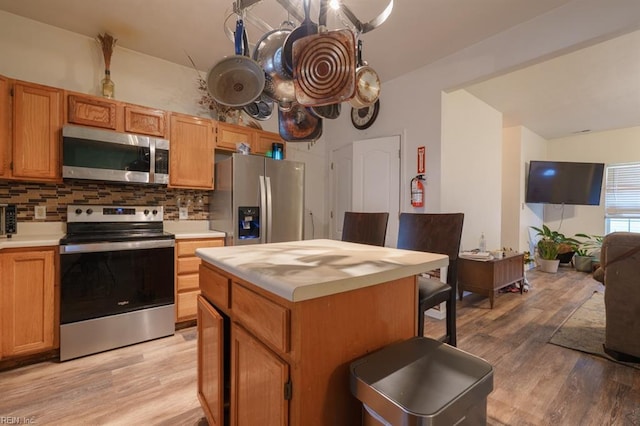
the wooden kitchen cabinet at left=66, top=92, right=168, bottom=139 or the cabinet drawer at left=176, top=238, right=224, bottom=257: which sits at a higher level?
the wooden kitchen cabinet at left=66, top=92, right=168, bottom=139

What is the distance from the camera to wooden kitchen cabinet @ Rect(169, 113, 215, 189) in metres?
2.88

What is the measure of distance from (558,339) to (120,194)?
426 cm

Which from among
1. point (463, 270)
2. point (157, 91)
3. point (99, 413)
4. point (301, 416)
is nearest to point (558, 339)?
point (463, 270)

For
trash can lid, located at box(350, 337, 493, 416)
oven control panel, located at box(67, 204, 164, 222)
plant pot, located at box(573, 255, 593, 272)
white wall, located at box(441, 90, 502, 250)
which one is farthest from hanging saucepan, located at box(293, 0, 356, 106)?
plant pot, located at box(573, 255, 593, 272)

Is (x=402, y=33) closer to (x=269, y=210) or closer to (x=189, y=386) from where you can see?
(x=269, y=210)

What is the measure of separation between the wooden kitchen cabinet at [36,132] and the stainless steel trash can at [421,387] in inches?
112

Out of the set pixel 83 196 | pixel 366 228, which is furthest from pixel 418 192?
pixel 83 196

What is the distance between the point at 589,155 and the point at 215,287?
745cm

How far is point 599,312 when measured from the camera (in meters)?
3.22

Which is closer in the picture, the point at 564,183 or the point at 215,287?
→ the point at 215,287

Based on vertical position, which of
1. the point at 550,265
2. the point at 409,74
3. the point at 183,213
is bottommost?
the point at 550,265

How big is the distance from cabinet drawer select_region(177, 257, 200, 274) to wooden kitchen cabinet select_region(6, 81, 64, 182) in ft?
3.82

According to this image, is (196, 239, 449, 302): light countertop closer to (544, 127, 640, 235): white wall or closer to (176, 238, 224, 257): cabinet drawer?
(176, 238, 224, 257): cabinet drawer

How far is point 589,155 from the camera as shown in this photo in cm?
579
